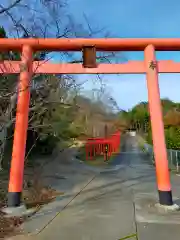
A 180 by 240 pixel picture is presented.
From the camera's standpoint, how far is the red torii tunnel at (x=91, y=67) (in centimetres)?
622

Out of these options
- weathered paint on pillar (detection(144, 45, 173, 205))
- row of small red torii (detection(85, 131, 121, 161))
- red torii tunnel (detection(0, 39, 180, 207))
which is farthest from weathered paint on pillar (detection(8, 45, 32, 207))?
row of small red torii (detection(85, 131, 121, 161))

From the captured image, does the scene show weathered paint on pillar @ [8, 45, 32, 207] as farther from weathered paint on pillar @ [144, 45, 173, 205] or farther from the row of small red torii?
the row of small red torii

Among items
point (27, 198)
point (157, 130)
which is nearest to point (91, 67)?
point (157, 130)

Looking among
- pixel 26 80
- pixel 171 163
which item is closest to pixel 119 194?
pixel 26 80

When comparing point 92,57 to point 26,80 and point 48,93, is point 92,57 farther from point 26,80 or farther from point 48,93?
point 48,93

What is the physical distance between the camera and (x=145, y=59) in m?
6.62

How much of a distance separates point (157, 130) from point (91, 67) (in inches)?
81.9

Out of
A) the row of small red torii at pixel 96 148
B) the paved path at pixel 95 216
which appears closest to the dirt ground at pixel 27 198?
the paved path at pixel 95 216

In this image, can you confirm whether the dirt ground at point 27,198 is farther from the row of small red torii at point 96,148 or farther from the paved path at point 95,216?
the row of small red torii at point 96,148

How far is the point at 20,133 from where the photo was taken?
621 centimetres

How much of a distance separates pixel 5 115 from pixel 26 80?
3.18 feet

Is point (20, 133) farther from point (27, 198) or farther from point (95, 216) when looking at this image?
point (95, 216)

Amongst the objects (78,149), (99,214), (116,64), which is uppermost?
(116,64)

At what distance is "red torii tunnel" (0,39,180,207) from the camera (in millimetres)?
6219
